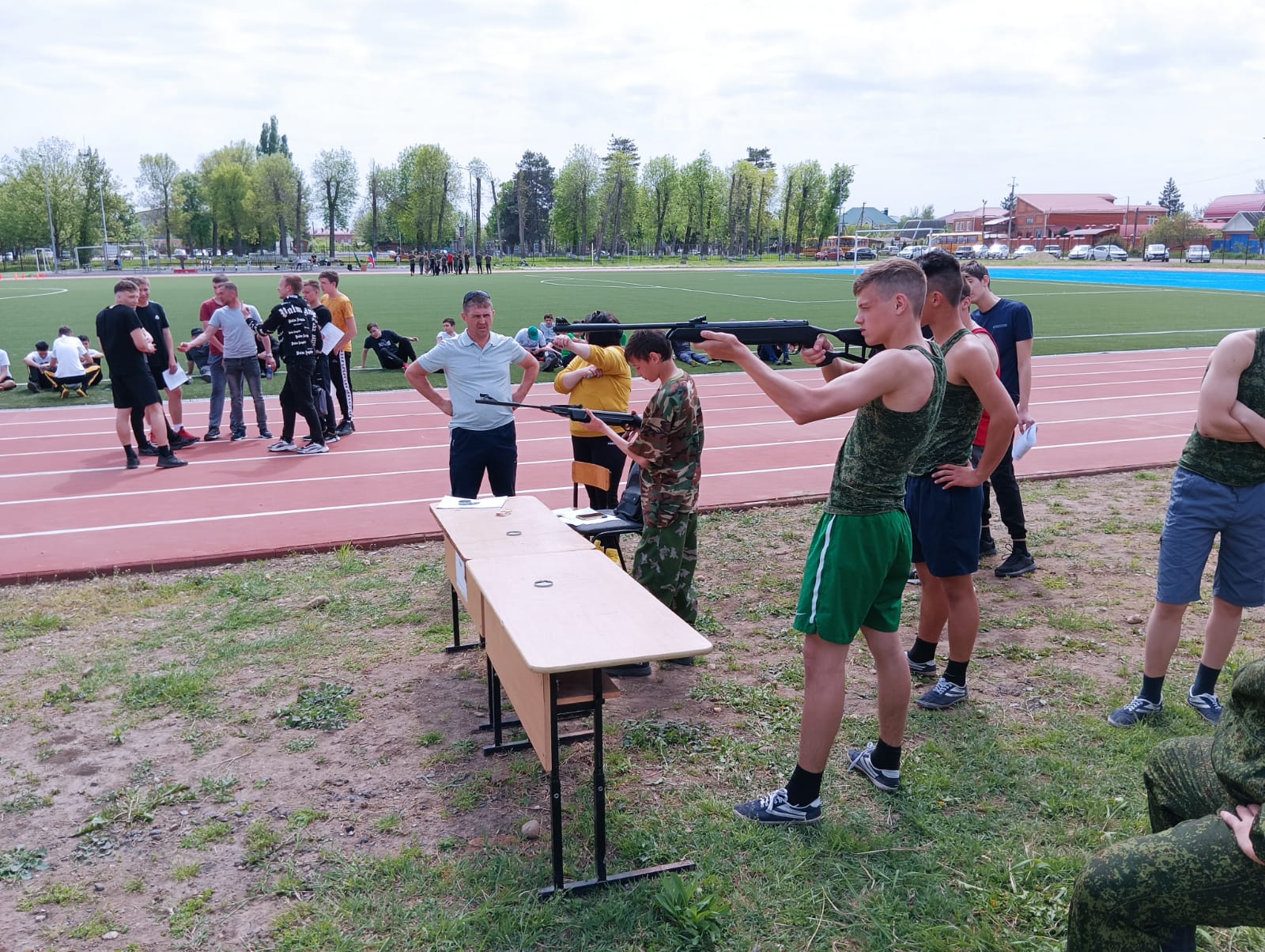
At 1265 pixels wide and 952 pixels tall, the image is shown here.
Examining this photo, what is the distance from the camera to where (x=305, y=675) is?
A: 4.99 m

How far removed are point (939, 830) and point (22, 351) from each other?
22093 millimetres

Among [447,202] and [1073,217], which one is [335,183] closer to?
[447,202]

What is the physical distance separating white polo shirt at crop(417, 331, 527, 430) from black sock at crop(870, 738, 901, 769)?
3.59 m

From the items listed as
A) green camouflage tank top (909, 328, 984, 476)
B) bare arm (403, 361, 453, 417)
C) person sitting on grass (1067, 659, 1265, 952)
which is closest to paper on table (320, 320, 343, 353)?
bare arm (403, 361, 453, 417)

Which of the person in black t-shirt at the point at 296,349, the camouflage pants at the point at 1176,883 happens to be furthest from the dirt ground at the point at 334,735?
the person in black t-shirt at the point at 296,349

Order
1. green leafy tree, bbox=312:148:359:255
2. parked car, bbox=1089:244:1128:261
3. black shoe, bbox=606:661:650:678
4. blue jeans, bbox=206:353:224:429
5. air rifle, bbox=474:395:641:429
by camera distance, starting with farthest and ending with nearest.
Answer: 1. green leafy tree, bbox=312:148:359:255
2. parked car, bbox=1089:244:1128:261
3. blue jeans, bbox=206:353:224:429
4. air rifle, bbox=474:395:641:429
5. black shoe, bbox=606:661:650:678

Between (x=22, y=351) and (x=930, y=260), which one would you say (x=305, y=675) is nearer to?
(x=930, y=260)

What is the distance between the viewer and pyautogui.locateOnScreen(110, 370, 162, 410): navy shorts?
9.41 meters

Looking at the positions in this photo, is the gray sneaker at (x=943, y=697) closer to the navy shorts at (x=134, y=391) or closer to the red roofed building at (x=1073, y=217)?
the navy shorts at (x=134, y=391)

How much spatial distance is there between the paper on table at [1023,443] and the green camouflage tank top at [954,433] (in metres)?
2.00

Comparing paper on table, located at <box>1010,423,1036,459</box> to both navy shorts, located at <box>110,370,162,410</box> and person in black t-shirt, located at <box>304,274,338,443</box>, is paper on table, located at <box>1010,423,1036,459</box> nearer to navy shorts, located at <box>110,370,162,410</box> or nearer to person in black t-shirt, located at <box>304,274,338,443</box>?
person in black t-shirt, located at <box>304,274,338,443</box>

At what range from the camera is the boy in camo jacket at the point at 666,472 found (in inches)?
189

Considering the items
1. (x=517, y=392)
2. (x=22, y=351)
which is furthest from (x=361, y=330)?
(x=517, y=392)

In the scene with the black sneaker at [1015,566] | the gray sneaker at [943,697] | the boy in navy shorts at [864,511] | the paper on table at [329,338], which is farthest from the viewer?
the paper on table at [329,338]
